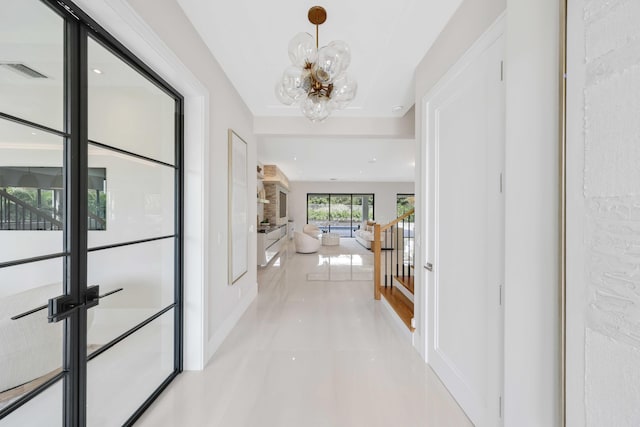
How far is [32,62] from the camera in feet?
3.35

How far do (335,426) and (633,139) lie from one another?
6.25ft

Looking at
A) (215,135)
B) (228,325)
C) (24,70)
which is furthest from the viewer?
(228,325)

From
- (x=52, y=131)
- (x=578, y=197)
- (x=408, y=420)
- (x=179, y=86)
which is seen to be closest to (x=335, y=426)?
(x=408, y=420)

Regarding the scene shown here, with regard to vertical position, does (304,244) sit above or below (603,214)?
below

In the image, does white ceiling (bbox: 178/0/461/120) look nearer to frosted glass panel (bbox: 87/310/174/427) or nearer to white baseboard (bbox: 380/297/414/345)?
frosted glass panel (bbox: 87/310/174/427)

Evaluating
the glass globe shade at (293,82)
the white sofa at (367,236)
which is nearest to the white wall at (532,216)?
the glass globe shade at (293,82)

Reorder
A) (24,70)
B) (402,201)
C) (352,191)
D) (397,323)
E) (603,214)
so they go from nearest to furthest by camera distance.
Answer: (603,214) < (24,70) < (397,323) < (352,191) < (402,201)

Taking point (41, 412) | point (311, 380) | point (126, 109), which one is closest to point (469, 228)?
point (311, 380)

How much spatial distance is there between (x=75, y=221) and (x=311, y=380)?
72.5 inches

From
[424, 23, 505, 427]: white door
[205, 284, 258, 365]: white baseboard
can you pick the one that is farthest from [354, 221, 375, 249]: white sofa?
[424, 23, 505, 427]: white door

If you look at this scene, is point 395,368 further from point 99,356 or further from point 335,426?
point 99,356

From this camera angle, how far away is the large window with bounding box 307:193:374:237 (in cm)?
1238

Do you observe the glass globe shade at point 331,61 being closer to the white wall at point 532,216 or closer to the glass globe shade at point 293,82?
the glass globe shade at point 293,82

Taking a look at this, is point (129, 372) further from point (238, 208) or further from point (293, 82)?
point (293, 82)
